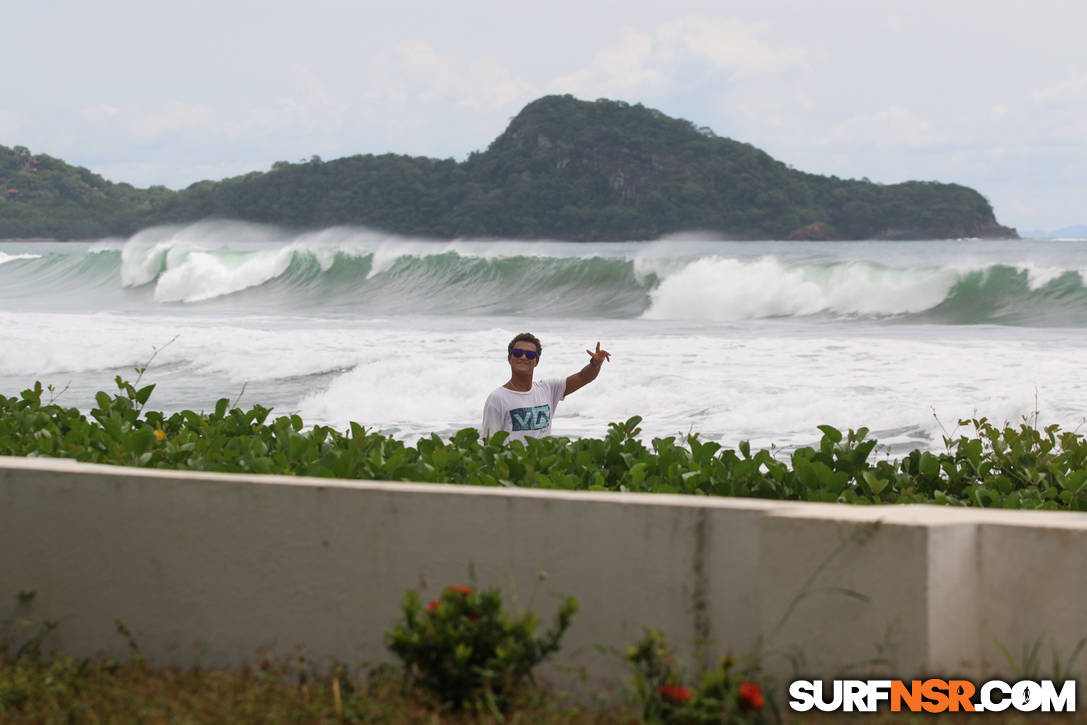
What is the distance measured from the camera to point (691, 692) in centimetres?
271

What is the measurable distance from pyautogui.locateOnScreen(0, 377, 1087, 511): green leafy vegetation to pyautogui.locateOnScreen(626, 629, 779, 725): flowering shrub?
123 centimetres

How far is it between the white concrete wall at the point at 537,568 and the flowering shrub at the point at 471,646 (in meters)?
0.13

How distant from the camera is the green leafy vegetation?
13.8 feet

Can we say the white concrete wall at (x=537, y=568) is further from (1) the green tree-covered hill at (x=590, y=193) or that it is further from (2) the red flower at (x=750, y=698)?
(1) the green tree-covered hill at (x=590, y=193)

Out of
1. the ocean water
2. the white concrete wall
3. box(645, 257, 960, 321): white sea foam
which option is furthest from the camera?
box(645, 257, 960, 321): white sea foam

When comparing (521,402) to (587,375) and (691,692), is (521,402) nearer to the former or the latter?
(587,375)

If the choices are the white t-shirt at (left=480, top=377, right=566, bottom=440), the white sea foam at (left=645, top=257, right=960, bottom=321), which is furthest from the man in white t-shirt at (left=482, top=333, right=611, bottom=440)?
the white sea foam at (left=645, top=257, right=960, bottom=321)

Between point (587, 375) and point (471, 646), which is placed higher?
point (587, 375)

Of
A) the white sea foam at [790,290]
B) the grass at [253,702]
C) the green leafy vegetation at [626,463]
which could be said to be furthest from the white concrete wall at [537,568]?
the white sea foam at [790,290]

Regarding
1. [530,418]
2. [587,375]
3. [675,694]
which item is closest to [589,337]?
[587,375]

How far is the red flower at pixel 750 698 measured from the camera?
2527 millimetres

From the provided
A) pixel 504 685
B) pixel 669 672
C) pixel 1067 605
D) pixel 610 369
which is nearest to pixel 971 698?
pixel 1067 605

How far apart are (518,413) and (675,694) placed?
382 cm

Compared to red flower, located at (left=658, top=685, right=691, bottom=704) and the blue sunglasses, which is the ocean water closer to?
the blue sunglasses
